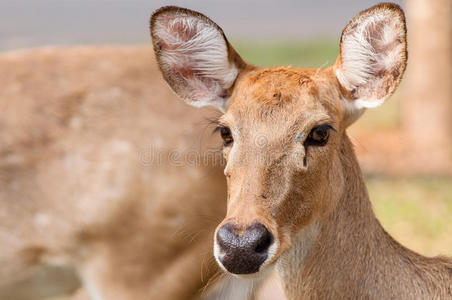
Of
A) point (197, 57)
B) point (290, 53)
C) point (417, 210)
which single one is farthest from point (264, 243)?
point (290, 53)

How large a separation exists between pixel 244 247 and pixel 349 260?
90 cm

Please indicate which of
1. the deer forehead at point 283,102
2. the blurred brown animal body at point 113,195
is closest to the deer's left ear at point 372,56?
the deer forehead at point 283,102

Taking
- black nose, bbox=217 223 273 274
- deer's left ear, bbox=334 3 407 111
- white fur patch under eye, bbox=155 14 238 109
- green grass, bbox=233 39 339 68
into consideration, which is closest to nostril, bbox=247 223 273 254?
black nose, bbox=217 223 273 274

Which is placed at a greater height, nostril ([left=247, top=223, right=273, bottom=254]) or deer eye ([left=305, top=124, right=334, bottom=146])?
deer eye ([left=305, top=124, right=334, bottom=146])

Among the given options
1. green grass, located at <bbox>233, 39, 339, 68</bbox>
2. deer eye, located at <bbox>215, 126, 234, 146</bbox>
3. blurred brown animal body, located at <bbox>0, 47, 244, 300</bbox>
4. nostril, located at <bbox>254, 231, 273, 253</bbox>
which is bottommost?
green grass, located at <bbox>233, 39, 339, 68</bbox>

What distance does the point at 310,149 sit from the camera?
11.5 ft

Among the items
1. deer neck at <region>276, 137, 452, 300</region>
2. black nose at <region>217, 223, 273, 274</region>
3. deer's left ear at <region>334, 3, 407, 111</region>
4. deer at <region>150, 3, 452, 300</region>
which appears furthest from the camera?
deer neck at <region>276, 137, 452, 300</region>

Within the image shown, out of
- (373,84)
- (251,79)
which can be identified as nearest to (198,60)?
(251,79)

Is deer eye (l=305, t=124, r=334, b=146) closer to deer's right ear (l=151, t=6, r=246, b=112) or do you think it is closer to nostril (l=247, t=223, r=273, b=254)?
nostril (l=247, t=223, r=273, b=254)

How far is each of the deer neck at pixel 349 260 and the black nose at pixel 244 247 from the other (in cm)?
56

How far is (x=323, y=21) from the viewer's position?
109 feet

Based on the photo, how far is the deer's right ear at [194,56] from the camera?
12.8ft

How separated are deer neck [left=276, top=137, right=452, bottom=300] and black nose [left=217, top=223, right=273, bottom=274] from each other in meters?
0.56

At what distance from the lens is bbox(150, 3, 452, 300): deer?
11.1ft
